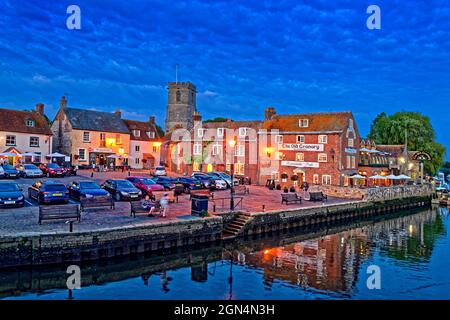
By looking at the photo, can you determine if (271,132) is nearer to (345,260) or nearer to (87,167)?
(87,167)

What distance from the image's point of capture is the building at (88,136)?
59.4m

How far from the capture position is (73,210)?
21.1m

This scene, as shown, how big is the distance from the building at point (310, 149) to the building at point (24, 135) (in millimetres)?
32072

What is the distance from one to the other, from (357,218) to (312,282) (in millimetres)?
23124

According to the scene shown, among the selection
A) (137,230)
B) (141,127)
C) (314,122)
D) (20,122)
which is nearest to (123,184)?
(137,230)

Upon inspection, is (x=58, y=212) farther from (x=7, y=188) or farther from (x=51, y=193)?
(x=7, y=188)

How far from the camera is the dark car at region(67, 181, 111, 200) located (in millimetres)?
26686

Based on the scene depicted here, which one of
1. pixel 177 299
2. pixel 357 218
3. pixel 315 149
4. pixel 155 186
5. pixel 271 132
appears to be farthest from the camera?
pixel 271 132

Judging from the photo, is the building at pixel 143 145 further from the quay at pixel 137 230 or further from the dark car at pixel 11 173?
the quay at pixel 137 230

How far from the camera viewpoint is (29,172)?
4262 cm

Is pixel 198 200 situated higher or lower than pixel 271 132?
lower

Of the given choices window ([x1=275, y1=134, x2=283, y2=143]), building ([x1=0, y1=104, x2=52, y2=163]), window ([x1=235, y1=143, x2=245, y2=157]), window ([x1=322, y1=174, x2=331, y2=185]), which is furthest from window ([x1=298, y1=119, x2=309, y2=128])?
building ([x1=0, y1=104, x2=52, y2=163])

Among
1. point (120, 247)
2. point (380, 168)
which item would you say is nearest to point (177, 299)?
point (120, 247)

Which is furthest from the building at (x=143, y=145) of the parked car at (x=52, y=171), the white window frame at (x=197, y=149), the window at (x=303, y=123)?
the window at (x=303, y=123)
